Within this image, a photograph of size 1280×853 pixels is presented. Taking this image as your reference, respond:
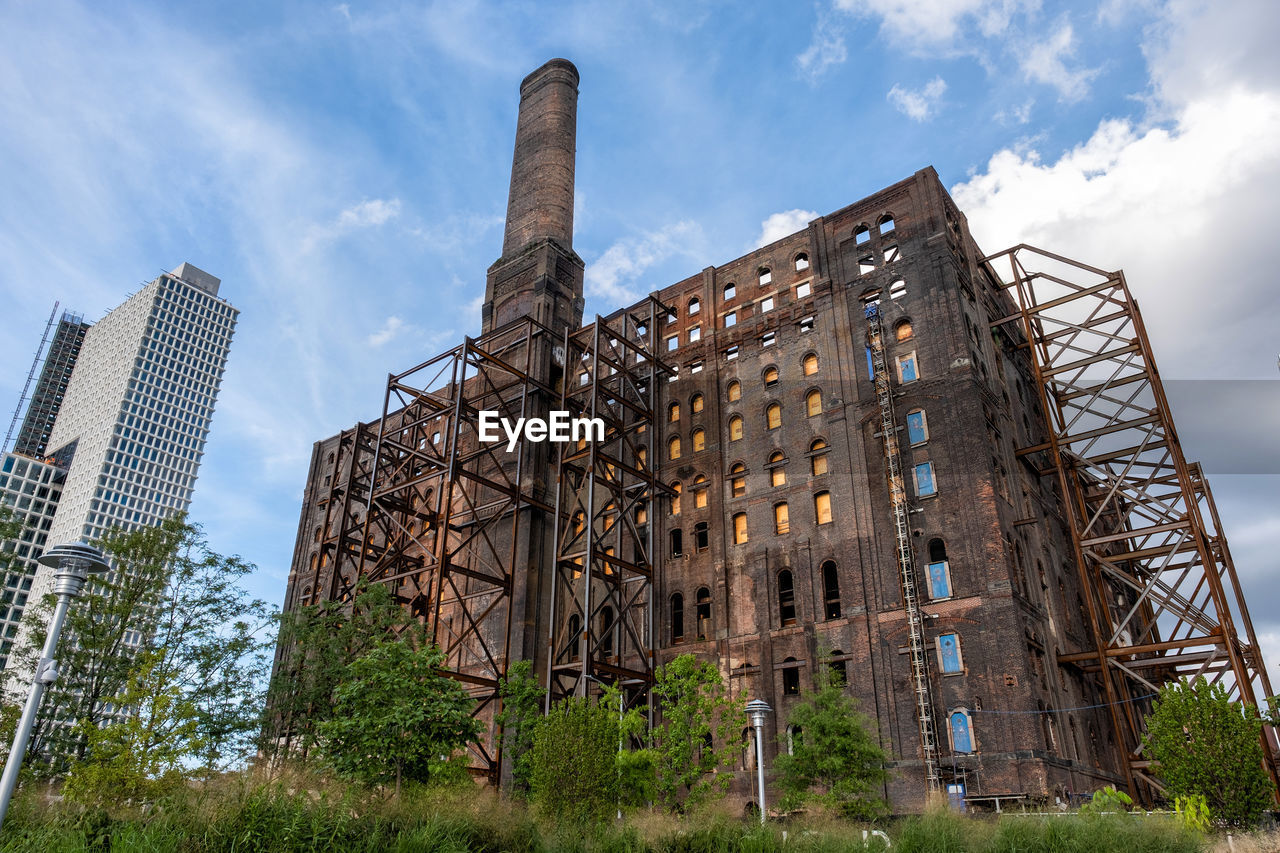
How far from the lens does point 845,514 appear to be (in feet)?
111

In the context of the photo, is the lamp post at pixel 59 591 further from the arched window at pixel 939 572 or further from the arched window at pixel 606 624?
the arched window at pixel 606 624

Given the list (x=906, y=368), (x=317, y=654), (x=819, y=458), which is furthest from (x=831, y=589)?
(x=317, y=654)

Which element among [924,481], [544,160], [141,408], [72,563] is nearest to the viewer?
[72,563]

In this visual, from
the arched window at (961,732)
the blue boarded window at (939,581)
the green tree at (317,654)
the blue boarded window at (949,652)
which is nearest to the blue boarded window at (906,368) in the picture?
the blue boarded window at (939,581)

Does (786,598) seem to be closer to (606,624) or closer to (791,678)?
(791,678)

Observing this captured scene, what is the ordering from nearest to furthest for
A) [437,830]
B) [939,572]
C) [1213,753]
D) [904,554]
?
[437,830]
[1213,753]
[939,572]
[904,554]

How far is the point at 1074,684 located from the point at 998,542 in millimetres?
7605

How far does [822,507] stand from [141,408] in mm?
130329

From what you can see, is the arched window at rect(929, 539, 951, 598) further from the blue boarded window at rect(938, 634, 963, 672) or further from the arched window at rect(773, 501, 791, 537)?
the arched window at rect(773, 501, 791, 537)

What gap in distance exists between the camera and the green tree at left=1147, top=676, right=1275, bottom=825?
65.3ft

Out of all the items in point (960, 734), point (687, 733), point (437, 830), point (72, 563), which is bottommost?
point (437, 830)

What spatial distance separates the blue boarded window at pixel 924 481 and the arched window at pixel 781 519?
532cm

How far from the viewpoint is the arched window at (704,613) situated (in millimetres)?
36062

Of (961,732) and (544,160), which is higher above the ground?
(544,160)
